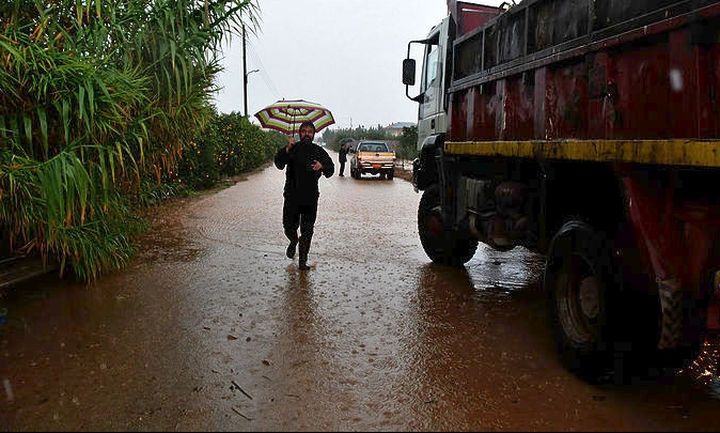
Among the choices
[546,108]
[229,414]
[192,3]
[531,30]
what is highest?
[192,3]

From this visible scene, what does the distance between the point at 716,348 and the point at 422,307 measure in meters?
2.27

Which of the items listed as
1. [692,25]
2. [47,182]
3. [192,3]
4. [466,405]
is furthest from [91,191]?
[692,25]

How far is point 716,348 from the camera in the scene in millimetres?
4473

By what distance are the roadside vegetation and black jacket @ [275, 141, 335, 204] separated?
44.2 inches

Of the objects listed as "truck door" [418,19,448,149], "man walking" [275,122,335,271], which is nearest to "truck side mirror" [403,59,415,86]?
"truck door" [418,19,448,149]

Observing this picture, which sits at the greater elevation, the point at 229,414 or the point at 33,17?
the point at 33,17

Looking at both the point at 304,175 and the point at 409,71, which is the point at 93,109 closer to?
the point at 304,175

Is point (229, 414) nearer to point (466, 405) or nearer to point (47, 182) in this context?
point (466, 405)

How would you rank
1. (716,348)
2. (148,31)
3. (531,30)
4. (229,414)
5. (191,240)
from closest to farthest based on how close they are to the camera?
(229,414), (716,348), (531,30), (148,31), (191,240)

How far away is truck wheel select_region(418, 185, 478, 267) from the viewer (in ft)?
23.6

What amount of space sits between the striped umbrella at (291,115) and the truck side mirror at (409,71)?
344cm

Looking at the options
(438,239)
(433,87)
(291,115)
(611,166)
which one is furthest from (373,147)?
(611,166)

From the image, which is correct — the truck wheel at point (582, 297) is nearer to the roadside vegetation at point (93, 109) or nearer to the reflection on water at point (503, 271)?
the reflection on water at point (503, 271)

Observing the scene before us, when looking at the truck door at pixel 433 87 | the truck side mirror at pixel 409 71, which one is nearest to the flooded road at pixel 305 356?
the truck door at pixel 433 87
